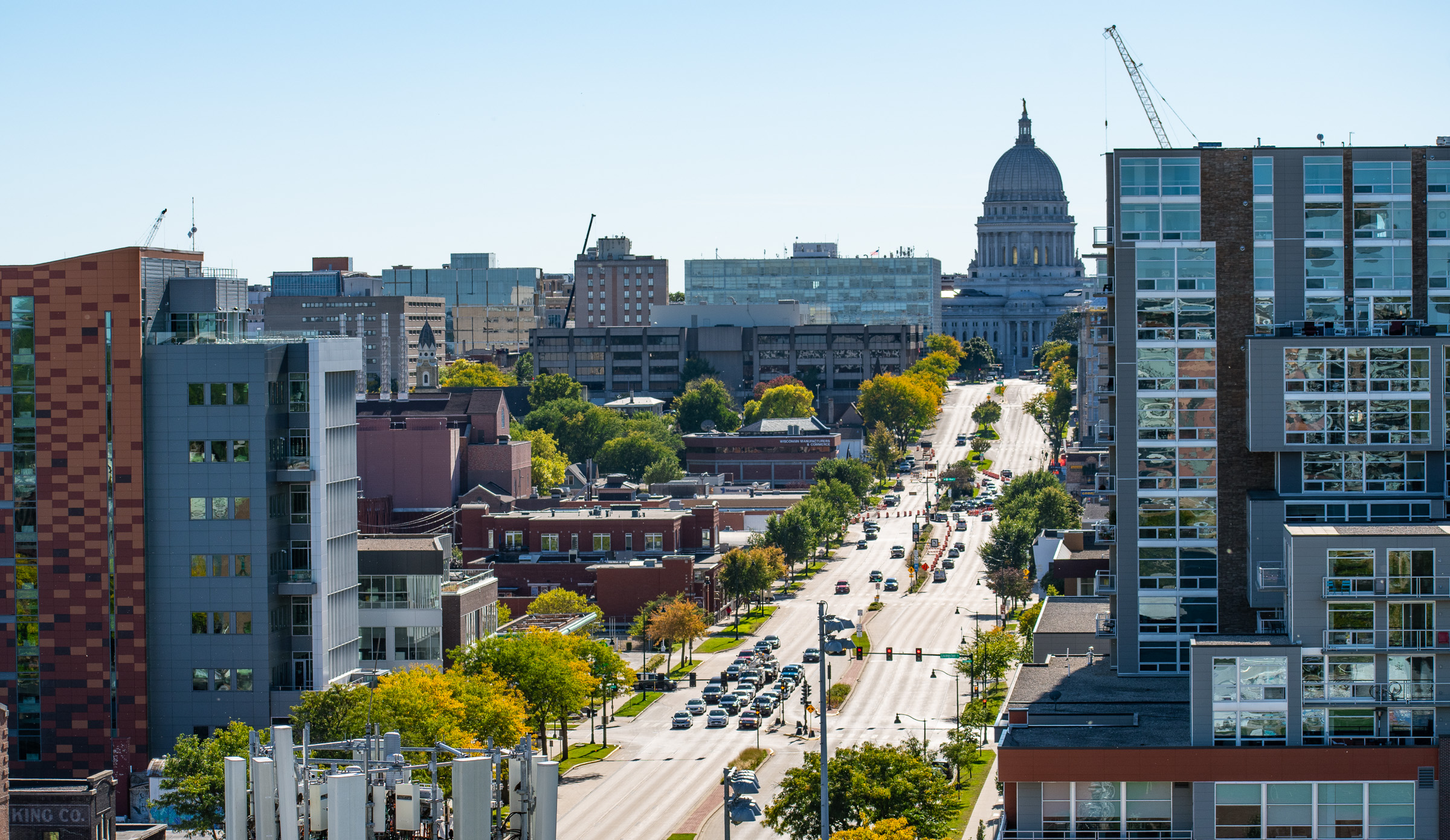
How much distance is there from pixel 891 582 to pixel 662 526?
64.2 feet

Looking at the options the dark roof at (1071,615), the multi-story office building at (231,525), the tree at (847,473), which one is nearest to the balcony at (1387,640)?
the dark roof at (1071,615)

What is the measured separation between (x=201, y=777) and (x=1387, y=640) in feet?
138

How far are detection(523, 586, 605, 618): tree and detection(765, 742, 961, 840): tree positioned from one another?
5622 cm

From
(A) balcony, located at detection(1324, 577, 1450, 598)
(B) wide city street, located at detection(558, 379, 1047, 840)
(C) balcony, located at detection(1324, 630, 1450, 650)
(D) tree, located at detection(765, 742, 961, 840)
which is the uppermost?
(A) balcony, located at detection(1324, 577, 1450, 598)

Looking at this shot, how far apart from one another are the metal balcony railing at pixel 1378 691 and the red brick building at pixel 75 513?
4956cm

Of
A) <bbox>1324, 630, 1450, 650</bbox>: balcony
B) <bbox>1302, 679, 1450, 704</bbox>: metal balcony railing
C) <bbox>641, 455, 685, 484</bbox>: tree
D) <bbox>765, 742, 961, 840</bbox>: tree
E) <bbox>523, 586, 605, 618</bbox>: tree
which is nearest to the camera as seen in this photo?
<bbox>1302, 679, 1450, 704</bbox>: metal balcony railing

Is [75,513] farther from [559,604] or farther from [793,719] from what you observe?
[559,604]

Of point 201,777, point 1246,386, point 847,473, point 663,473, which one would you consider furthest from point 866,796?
point 847,473

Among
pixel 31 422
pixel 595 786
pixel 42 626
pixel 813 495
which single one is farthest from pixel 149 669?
pixel 813 495

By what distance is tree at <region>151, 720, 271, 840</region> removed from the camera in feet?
237

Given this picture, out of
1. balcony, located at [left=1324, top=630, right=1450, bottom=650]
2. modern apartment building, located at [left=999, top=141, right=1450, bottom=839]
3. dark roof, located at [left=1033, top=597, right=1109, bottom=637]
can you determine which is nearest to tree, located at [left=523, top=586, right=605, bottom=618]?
dark roof, located at [left=1033, top=597, right=1109, bottom=637]

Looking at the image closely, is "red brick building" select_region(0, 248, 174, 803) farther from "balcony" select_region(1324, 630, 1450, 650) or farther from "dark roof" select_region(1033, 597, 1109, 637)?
"balcony" select_region(1324, 630, 1450, 650)

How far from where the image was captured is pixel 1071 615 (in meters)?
83.9

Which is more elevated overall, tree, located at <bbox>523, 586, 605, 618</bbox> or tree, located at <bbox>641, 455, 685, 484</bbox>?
tree, located at <bbox>641, 455, 685, 484</bbox>
